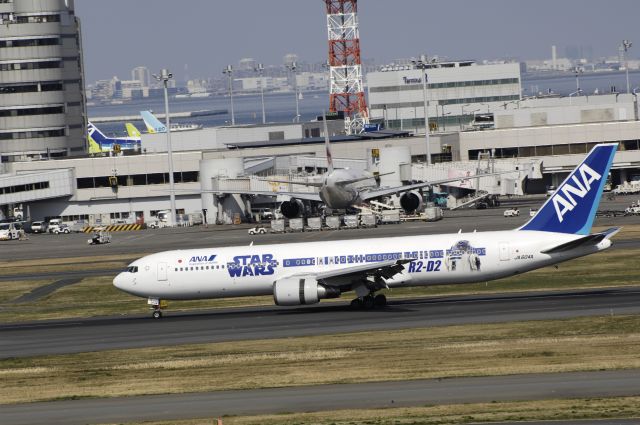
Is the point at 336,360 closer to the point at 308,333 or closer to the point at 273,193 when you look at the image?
the point at 308,333

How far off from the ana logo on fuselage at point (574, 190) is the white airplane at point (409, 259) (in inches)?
2.0

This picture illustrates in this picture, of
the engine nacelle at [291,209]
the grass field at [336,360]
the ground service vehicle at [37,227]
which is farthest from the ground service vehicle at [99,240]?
the grass field at [336,360]

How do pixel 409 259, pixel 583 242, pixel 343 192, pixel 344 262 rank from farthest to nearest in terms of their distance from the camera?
pixel 343 192
pixel 344 262
pixel 409 259
pixel 583 242

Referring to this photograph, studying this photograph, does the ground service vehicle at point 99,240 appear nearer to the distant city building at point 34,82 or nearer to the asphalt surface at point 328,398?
the distant city building at point 34,82

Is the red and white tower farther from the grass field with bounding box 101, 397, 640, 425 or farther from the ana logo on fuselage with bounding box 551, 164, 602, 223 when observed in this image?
the grass field with bounding box 101, 397, 640, 425

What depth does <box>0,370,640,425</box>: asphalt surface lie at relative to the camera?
121 ft

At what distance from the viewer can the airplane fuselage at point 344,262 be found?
2277 inches

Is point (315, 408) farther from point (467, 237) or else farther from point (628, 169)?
point (628, 169)

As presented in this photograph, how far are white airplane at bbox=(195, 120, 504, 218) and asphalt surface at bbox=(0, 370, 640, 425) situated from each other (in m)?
63.0

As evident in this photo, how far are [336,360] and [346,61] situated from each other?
154m

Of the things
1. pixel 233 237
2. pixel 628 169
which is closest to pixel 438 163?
pixel 628 169

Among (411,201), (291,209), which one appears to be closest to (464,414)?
(411,201)

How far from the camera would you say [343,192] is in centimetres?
10619

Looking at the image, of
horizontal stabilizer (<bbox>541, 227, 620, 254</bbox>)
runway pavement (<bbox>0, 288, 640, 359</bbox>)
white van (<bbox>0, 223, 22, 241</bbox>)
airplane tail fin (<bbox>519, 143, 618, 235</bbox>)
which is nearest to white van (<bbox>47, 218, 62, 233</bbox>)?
white van (<bbox>0, 223, 22, 241</bbox>)
